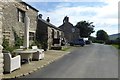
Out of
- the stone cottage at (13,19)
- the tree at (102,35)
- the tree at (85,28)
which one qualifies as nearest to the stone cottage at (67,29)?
the tree at (85,28)

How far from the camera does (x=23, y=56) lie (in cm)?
1617

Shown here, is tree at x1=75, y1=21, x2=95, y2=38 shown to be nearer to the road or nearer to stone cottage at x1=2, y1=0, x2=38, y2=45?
stone cottage at x1=2, y1=0, x2=38, y2=45

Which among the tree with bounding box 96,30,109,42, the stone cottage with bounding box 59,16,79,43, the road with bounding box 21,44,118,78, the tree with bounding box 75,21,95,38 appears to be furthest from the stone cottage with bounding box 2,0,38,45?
the tree with bounding box 96,30,109,42

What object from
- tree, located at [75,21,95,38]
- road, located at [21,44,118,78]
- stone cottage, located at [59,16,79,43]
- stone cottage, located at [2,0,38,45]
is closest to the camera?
road, located at [21,44,118,78]

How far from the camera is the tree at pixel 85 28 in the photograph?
95.2 metres

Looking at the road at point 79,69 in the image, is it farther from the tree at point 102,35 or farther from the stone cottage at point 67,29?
the tree at point 102,35

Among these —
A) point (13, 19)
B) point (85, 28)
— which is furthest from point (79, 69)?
point (85, 28)

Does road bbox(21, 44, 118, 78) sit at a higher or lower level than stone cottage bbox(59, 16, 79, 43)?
lower

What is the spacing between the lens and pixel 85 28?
96438 mm

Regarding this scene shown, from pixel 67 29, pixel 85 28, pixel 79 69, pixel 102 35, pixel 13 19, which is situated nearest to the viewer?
pixel 79 69

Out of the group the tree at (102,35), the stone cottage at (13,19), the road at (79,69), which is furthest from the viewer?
the tree at (102,35)

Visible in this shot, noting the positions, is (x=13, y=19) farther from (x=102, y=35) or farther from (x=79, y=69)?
(x=102, y=35)

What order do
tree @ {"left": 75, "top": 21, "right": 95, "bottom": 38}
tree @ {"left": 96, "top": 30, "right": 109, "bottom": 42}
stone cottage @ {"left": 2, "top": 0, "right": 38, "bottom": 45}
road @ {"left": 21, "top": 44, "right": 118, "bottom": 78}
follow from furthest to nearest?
tree @ {"left": 96, "top": 30, "right": 109, "bottom": 42}, tree @ {"left": 75, "top": 21, "right": 95, "bottom": 38}, stone cottage @ {"left": 2, "top": 0, "right": 38, "bottom": 45}, road @ {"left": 21, "top": 44, "right": 118, "bottom": 78}

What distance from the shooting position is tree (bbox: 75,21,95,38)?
95188 millimetres
